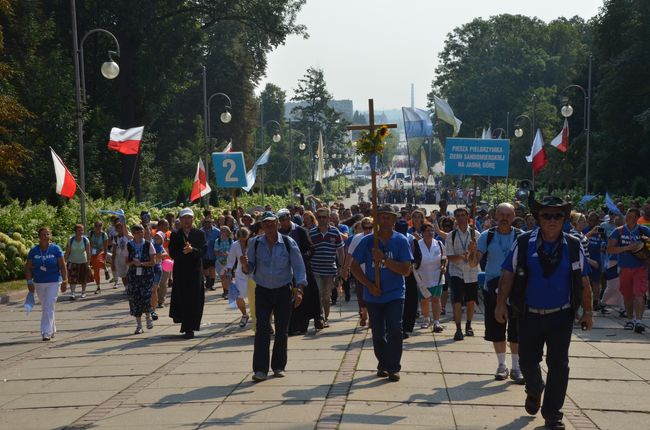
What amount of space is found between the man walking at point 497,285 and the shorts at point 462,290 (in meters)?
2.40

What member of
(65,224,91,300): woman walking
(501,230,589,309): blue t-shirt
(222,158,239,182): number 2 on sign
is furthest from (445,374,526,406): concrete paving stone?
(222,158,239,182): number 2 on sign

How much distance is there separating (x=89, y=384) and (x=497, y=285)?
4.36 m

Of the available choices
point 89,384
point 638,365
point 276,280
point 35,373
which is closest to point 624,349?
point 638,365

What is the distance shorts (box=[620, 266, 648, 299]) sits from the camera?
13.9 m

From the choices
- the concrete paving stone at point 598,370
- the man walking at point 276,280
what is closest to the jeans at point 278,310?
the man walking at point 276,280

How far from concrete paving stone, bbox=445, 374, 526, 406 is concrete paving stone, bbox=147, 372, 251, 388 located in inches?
86.3

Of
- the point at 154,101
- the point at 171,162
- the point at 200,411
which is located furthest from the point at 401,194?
the point at 200,411

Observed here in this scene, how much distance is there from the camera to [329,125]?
11669 cm

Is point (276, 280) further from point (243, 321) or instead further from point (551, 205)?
point (243, 321)

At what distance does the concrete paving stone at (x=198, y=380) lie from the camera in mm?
9727

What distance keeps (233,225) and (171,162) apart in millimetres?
38770

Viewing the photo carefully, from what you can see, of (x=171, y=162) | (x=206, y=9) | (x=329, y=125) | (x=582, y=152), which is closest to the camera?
(x=206, y=9)

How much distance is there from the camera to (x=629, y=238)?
13.7 metres

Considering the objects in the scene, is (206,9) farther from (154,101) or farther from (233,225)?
(233,225)
